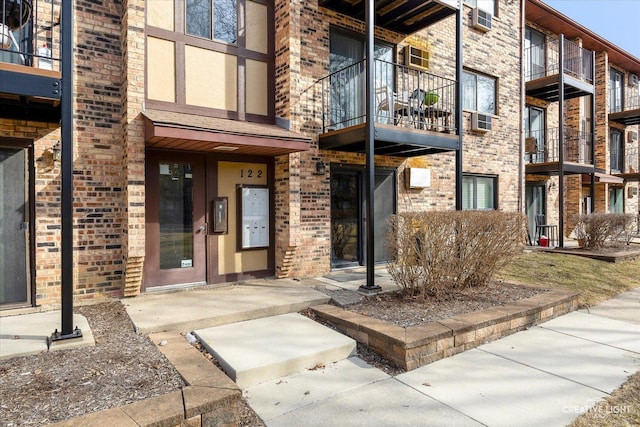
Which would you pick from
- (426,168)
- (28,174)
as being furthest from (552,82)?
(28,174)

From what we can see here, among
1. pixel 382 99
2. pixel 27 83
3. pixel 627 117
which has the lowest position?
pixel 27 83

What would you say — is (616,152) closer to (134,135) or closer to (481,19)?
(481,19)

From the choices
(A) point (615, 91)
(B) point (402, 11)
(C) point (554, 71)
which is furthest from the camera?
(A) point (615, 91)

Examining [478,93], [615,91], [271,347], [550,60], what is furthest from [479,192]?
[615,91]

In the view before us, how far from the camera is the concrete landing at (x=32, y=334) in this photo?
3.55 meters

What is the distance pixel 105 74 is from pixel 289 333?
459cm

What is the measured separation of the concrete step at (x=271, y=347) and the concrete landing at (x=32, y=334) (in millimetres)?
1191

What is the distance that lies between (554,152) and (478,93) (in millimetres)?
4684

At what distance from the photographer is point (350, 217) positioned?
313 inches

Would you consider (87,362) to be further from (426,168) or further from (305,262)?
(426,168)

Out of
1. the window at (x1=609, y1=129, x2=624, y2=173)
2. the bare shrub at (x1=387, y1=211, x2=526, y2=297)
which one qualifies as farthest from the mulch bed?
the window at (x1=609, y1=129, x2=624, y2=173)

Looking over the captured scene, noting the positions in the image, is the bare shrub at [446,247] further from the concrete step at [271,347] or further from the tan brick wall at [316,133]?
the tan brick wall at [316,133]

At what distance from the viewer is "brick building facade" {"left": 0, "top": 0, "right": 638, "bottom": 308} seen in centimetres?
515

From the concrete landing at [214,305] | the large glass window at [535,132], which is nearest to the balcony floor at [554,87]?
the large glass window at [535,132]
